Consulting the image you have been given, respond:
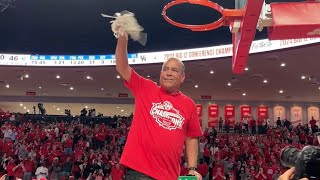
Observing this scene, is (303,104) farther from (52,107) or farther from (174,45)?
(52,107)

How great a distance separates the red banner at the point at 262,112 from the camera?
116ft

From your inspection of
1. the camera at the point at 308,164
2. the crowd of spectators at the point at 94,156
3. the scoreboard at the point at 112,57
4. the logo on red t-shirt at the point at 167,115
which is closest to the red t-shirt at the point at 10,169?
the crowd of spectators at the point at 94,156

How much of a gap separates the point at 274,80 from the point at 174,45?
713 cm

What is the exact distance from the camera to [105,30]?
79.1ft

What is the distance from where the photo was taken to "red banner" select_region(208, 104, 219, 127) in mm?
35531

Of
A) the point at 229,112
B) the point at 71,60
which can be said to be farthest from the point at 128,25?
the point at 229,112

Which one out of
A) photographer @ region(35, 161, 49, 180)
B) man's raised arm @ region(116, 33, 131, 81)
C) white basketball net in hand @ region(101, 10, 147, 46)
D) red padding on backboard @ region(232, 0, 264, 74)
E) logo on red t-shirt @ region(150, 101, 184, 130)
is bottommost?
photographer @ region(35, 161, 49, 180)

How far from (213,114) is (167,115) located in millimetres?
32614

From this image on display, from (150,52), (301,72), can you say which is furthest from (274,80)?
(150,52)

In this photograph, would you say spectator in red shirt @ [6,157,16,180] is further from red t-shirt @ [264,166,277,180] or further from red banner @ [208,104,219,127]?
red banner @ [208,104,219,127]

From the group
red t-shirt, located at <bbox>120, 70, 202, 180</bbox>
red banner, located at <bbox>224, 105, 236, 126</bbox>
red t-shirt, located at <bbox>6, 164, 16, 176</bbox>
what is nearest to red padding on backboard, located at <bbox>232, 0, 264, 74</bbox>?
red t-shirt, located at <bbox>120, 70, 202, 180</bbox>

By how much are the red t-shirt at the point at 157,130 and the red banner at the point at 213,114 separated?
3234cm

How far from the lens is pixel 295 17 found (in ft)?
22.3

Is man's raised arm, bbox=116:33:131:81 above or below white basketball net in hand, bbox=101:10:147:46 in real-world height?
below
